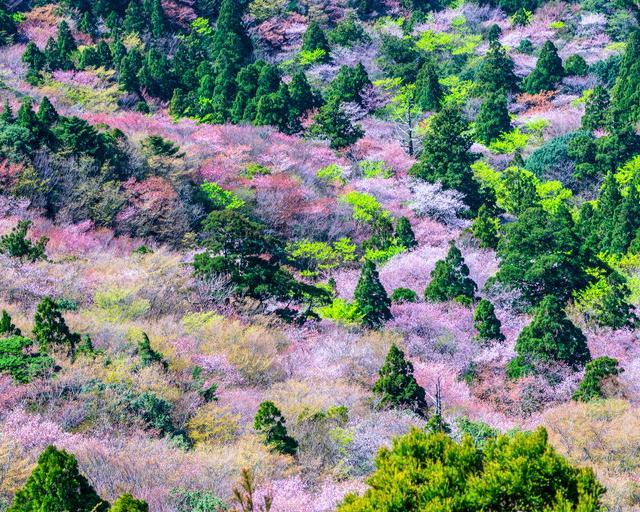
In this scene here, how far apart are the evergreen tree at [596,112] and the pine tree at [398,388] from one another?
28.4 meters

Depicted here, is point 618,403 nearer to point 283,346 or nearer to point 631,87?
point 283,346

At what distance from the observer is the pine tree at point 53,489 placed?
9.37 meters

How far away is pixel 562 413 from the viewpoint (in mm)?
18891

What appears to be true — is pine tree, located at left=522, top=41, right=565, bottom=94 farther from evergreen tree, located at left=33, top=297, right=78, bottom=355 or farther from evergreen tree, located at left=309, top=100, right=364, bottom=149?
evergreen tree, located at left=33, top=297, right=78, bottom=355

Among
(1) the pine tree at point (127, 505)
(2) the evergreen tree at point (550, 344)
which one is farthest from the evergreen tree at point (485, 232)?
(1) the pine tree at point (127, 505)

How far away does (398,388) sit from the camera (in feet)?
63.5

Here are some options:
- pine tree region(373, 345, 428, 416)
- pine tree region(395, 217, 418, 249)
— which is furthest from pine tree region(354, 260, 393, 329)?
pine tree region(395, 217, 418, 249)

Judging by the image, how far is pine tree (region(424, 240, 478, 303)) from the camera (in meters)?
27.2

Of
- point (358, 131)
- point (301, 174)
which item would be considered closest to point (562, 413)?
point (301, 174)

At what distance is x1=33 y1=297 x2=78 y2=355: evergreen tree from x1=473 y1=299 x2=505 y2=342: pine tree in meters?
13.5

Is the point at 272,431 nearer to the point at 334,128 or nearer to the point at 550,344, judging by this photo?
the point at 550,344

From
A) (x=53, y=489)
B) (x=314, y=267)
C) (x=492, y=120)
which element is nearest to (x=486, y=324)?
(x=314, y=267)

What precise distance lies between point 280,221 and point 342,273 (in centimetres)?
471

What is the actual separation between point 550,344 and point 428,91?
97.5 feet
